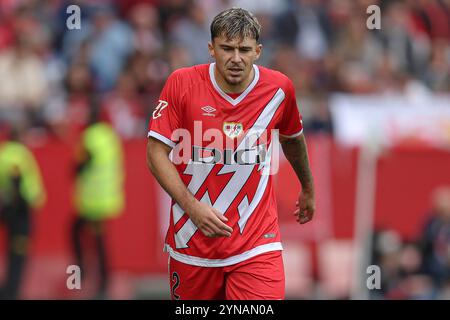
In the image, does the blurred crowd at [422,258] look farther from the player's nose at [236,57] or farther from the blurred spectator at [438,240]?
the player's nose at [236,57]

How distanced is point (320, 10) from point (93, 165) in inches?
229

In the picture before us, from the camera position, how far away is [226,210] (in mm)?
7844

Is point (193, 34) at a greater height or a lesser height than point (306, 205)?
greater

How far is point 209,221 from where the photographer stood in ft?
24.5

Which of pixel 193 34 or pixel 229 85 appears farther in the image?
pixel 193 34

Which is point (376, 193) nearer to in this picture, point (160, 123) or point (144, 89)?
point (144, 89)

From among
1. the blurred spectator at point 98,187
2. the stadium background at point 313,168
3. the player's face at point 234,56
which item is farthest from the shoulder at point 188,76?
the blurred spectator at point 98,187

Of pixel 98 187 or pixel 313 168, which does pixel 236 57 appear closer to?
pixel 313 168

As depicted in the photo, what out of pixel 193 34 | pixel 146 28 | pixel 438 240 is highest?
pixel 146 28

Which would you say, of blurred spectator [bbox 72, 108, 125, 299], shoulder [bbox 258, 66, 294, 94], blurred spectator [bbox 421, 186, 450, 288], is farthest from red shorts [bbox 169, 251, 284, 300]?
blurred spectator [bbox 421, 186, 450, 288]

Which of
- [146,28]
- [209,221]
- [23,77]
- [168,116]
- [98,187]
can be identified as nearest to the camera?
[209,221]

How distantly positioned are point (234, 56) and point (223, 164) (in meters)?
0.77

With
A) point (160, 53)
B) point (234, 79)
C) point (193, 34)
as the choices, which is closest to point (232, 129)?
point (234, 79)

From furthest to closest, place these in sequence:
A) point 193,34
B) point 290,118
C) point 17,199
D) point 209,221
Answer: point 193,34 → point 17,199 → point 290,118 → point 209,221
